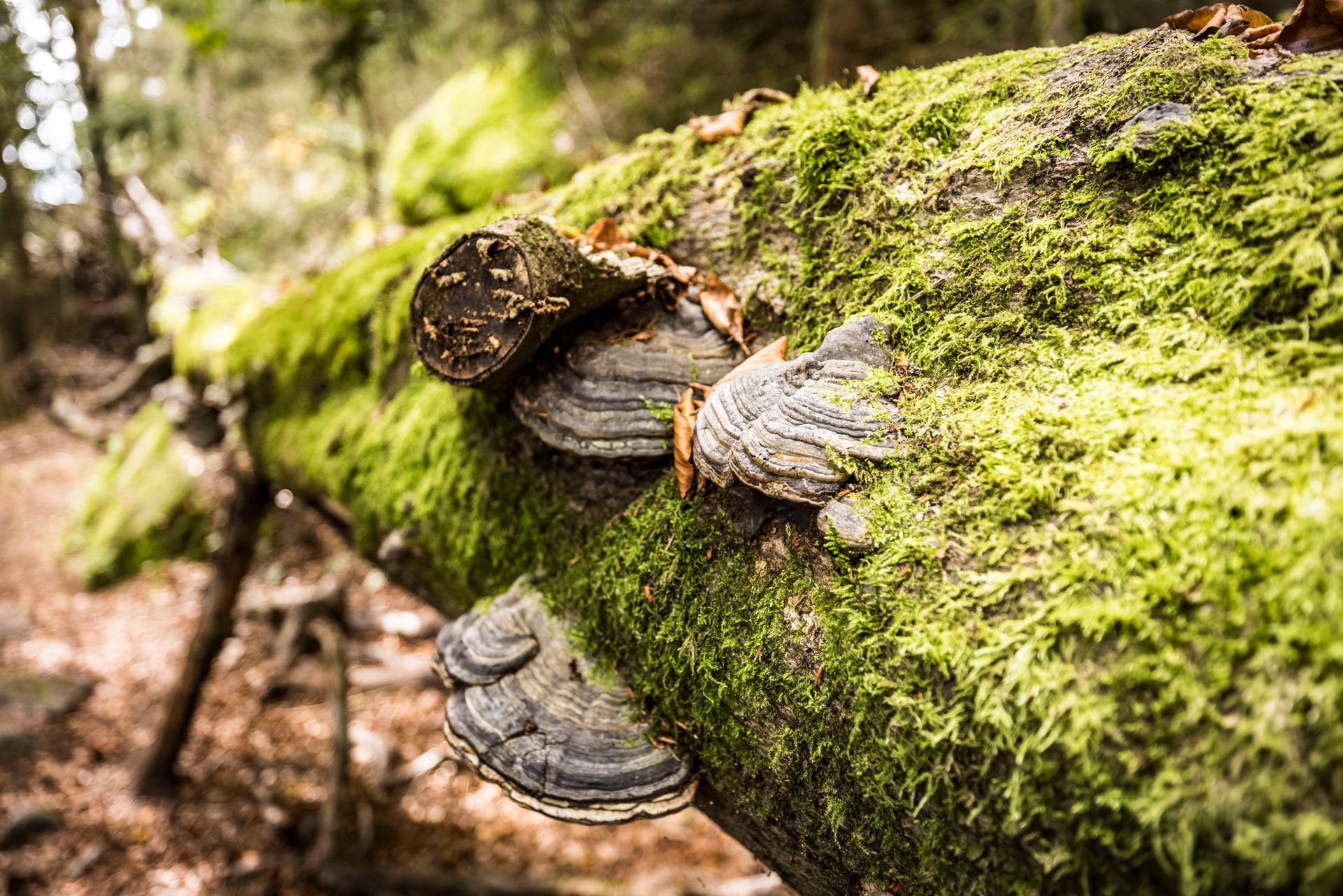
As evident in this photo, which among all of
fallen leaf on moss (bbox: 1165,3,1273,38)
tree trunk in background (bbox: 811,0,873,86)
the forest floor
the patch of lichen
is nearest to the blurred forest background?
tree trunk in background (bbox: 811,0,873,86)

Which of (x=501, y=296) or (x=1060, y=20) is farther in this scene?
(x=1060, y=20)

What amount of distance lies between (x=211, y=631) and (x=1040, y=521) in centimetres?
694

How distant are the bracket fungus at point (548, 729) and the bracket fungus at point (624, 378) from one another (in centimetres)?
63

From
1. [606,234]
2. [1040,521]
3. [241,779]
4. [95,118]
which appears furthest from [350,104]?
[1040,521]

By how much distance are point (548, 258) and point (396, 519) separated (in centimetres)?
162

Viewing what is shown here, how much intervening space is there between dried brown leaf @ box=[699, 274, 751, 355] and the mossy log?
0.22 meters

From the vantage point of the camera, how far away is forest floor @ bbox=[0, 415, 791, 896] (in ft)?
16.5

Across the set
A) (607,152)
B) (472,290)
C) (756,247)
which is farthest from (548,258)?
(607,152)

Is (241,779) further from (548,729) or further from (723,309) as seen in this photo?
(723,309)

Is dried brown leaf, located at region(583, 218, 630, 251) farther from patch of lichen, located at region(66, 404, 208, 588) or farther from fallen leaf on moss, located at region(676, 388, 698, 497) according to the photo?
patch of lichen, located at region(66, 404, 208, 588)

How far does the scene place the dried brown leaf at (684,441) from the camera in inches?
72.2

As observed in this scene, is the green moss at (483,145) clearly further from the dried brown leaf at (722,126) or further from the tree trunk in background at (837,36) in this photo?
the dried brown leaf at (722,126)

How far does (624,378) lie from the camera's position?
1987mm

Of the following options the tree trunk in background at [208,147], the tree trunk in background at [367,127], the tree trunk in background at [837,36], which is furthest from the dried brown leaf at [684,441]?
the tree trunk in background at [208,147]
